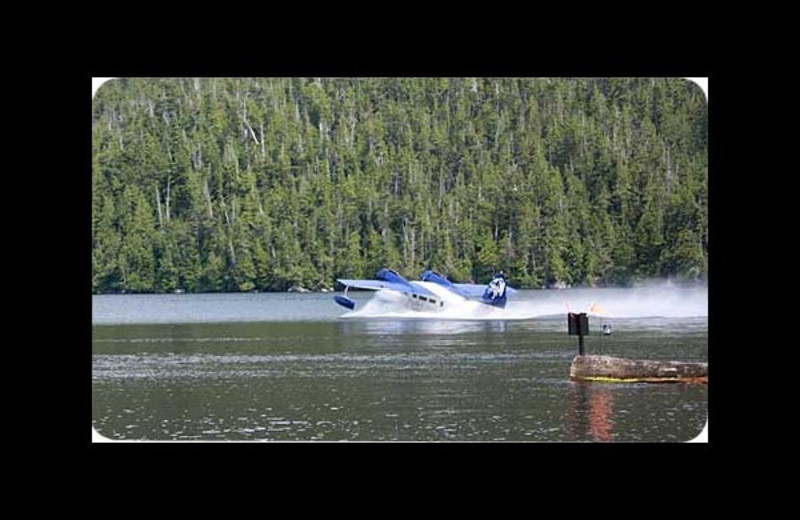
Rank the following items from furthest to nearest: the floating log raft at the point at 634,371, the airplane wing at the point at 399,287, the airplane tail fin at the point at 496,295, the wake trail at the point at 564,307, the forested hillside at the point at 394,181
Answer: the forested hillside at the point at 394,181 → the airplane wing at the point at 399,287 → the airplane tail fin at the point at 496,295 → the wake trail at the point at 564,307 → the floating log raft at the point at 634,371

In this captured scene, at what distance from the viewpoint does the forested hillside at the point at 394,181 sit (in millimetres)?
46028

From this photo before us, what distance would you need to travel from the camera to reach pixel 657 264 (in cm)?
4247

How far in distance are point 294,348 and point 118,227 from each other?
22482mm

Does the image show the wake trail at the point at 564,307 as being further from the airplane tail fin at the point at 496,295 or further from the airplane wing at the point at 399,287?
the airplane wing at the point at 399,287

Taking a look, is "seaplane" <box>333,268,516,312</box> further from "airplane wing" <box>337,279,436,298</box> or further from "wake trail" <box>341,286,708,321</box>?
"wake trail" <box>341,286,708,321</box>

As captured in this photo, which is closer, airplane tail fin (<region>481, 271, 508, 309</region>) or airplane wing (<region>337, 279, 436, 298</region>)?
airplane tail fin (<region>481, 271, 508, 309</region>)

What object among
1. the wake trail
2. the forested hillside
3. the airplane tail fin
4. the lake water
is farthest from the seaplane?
the forested hillside

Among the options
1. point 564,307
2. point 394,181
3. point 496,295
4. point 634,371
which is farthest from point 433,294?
point 634,371

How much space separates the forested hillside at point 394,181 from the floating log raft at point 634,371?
21.3 meters

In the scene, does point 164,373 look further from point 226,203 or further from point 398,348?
point 226,203

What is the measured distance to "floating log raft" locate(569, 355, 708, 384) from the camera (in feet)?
62.7

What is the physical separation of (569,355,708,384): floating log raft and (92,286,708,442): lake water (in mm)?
141

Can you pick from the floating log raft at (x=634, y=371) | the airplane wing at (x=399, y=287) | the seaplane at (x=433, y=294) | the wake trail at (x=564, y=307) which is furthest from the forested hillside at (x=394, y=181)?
the floating log raft at (x=634, y=371)

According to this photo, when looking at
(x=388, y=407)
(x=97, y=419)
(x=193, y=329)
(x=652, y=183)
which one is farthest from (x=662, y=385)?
(x=652, y=183)
